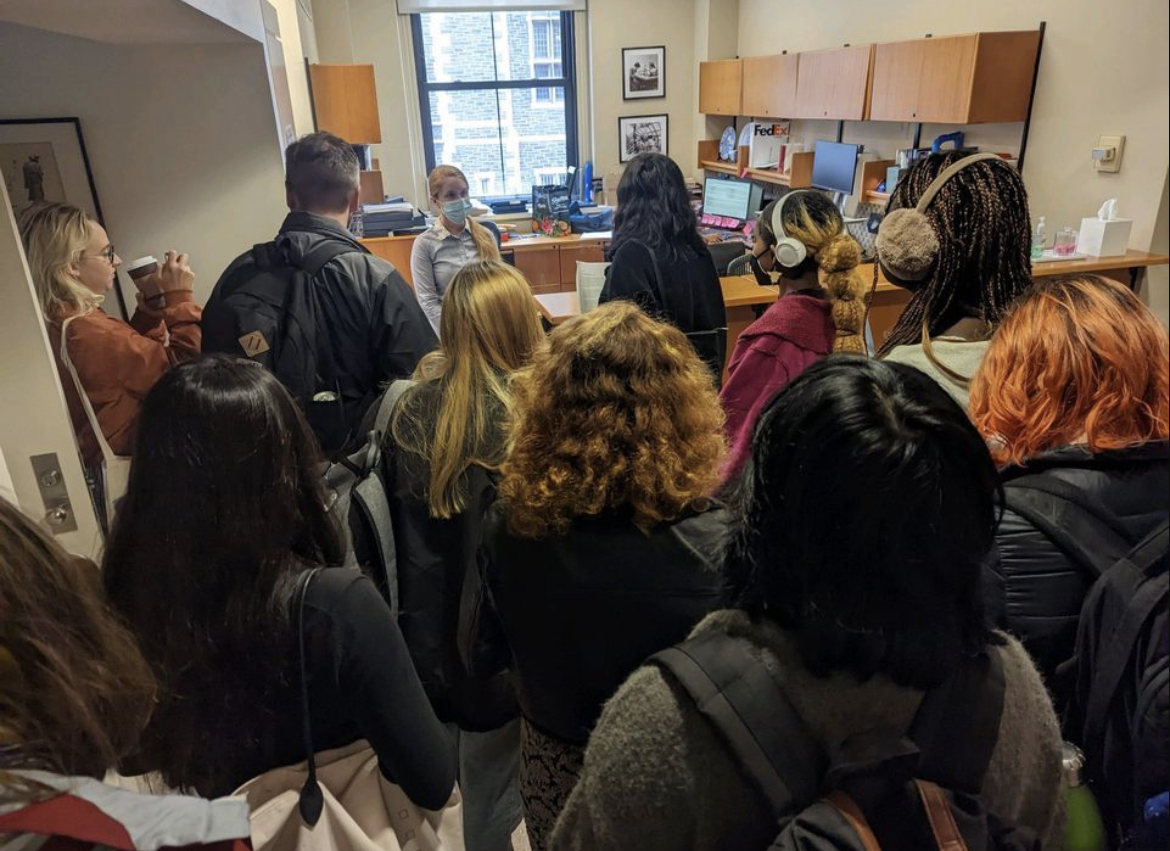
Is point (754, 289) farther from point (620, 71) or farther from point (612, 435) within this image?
point (620, 71)

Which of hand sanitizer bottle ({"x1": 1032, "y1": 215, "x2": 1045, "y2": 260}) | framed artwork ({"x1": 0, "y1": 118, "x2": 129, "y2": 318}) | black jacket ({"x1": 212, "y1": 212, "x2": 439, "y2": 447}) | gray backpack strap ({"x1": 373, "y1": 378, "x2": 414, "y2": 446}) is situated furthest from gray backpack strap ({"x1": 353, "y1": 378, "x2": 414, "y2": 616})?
hand sanitizer bottle ({"x1": 1032, "y1": 215, "x2": 1045, "y2": 260})

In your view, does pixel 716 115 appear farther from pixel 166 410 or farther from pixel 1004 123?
pixel 166 410

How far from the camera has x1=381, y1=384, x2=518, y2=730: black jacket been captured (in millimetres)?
1313

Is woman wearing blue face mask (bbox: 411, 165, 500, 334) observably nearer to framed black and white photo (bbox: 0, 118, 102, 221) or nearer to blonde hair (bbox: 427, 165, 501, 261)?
A: blonde hair (bbox: 427, 165, 501, 261)

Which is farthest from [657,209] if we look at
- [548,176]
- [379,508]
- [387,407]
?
[548,176]

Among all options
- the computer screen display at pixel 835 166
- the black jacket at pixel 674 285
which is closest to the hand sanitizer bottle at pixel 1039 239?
the computer screen display at pixel 835 166

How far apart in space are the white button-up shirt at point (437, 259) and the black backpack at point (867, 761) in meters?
2.71

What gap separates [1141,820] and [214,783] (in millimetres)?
994

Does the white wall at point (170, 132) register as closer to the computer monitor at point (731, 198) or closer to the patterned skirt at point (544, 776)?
the patterned skirt at point (544, 776)

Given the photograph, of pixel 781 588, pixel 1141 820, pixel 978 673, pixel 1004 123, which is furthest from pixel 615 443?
pixel 1004 123

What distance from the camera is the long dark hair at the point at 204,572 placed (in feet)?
2.95

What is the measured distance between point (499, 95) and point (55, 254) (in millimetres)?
5810

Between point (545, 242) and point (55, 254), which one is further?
point (545, 242)

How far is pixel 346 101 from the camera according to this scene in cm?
480
